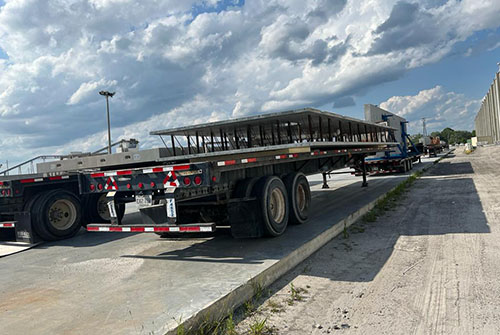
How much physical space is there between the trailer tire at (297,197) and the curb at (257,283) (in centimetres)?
75

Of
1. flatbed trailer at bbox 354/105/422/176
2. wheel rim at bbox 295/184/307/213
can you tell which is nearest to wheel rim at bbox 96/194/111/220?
wheel rim at bbox 295/184/307/213

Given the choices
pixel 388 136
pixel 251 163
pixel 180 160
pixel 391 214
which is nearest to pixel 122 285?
pixel 251 163

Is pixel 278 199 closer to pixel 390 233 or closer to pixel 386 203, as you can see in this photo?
pixel 390 233

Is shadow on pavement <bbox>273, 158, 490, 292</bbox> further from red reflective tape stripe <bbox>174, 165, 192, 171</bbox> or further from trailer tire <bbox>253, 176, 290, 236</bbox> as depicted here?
red reflective tape stripe <bbox>174, 165, 192, 171</bbox>

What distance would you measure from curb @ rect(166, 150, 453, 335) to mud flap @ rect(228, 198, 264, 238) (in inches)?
33.0

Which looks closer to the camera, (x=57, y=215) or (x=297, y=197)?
(x=297, y=197)

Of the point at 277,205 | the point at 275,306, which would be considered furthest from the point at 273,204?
the point at 275,306

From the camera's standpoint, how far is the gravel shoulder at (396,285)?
129 inches

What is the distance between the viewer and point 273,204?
256 inches

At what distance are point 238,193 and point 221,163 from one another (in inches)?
37.1

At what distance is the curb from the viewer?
3340mm

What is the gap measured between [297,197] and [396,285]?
3.36 meters

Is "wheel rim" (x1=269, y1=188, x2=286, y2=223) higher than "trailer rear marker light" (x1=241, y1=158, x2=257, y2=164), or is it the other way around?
"trailer rear marker light" (x1=241, y1=158, x2=257, y2=164)

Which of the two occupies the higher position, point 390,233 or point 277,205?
point 277,205
